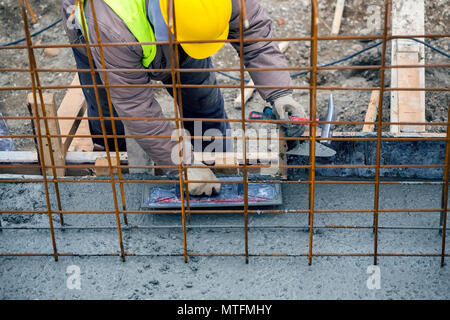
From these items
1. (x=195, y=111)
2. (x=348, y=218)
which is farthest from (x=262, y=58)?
(x=348, y=218)

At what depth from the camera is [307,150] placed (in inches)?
107

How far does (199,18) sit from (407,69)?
6.33 ft

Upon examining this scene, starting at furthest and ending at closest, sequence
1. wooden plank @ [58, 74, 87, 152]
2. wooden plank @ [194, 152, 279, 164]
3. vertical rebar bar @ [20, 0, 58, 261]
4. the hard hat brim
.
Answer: wooden plank @ [58, 74, 87, 152] < wooden plank @ [194, 152, 279, 164] < the hard hat brim < vertical rebar bar @ [20, 0, 58, 261]

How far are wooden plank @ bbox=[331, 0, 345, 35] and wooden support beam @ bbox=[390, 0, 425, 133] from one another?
6.31ft

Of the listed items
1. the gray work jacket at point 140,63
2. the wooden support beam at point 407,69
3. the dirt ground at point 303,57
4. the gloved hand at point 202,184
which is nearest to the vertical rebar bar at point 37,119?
the gray work jacket at point 140,63

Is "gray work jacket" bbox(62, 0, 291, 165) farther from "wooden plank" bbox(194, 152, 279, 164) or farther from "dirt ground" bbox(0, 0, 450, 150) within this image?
"dirt ground" bbox(0, 0, 450, 150)

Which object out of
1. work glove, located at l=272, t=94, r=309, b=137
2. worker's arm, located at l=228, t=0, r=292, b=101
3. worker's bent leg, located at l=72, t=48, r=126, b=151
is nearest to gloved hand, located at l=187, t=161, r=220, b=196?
work glove, located at l=272, t=94, r=309, b=137

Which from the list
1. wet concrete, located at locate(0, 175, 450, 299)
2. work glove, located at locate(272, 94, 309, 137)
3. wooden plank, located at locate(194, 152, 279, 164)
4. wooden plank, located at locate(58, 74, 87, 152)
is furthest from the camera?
wooden plank, located at locate(58, 74, 87, 152)

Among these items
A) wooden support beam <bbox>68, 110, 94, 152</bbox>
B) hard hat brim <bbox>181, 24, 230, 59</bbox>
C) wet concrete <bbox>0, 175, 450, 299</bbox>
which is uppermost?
hard hat brim <bbox>181, 24, 230, 59</bbox>

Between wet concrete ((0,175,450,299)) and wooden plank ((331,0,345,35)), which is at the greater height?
wooden plank ((331,0,345,35))

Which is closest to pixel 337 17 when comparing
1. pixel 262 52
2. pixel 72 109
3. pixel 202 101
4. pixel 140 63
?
pixel 202 101

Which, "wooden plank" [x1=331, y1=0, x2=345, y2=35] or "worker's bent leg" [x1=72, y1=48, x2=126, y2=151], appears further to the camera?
"wooden plank" [x1=331, y1=0, x2=345, y2=35]

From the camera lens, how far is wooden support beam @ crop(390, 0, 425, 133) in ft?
11.2

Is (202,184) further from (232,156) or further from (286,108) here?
(286,108)
